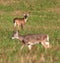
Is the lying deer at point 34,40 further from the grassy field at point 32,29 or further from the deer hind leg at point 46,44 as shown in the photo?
the grassy field at point 32,29

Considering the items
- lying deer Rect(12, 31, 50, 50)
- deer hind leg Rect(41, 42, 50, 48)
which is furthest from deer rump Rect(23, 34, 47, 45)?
deer hind leg Rect(41, 42, 50, 48)

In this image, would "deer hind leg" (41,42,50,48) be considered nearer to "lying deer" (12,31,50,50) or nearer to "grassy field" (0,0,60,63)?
"lying deer" (12,31,50,50)

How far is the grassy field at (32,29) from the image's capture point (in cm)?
1564

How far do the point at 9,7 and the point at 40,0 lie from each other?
20.7ft

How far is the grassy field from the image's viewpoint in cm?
1564

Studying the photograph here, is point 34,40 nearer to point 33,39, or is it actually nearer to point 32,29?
point 33,39

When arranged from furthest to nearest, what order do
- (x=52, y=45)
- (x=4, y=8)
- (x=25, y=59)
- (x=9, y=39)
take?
(x=4, y=8) → (x=9, y=39) → (x=52, y=45) → (x=25, y=59)

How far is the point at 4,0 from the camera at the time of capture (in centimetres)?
4516

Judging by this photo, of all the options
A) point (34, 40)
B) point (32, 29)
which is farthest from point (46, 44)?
point (32, 29)

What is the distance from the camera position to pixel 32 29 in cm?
2659

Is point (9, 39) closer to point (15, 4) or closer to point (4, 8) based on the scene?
point (4, 8)

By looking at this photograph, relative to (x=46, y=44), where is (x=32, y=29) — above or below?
below

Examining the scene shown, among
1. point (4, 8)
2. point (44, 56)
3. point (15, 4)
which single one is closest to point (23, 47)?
point (44, 56)

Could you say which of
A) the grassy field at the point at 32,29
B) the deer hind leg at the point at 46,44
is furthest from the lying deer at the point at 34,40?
the grassy field at the point at 32,29
